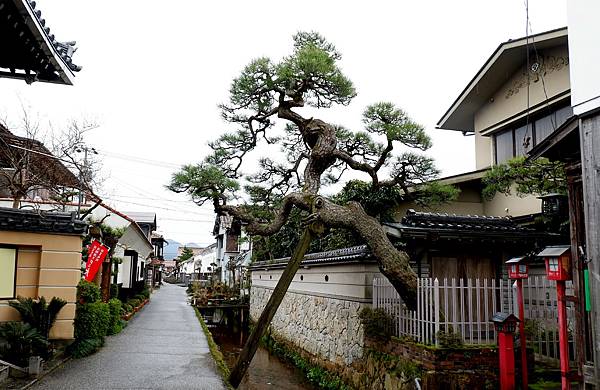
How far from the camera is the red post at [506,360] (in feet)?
28.5

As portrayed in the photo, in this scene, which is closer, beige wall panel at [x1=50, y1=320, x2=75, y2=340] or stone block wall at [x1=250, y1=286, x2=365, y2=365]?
beige wall panel at [x1=50, y1=320, x2=75, y2=340]

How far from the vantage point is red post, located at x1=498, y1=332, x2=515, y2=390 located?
28.5 ft

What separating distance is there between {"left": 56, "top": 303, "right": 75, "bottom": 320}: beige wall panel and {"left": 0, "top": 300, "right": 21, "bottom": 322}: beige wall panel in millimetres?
1029

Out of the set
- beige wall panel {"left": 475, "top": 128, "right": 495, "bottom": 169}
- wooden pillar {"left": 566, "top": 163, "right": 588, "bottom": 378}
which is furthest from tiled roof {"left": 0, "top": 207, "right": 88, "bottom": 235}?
beige wall panel {"left": 475, "top": 128, "right": 495, "bottom": 169}

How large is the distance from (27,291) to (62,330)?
127cm

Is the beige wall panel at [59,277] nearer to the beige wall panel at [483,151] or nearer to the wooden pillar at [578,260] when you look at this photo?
the wooden pillar at [578,260]

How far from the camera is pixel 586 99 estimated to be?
20.7 feet

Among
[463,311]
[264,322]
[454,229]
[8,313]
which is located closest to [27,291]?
[8,313]

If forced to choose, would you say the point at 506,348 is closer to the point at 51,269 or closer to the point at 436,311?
the point at 436,311

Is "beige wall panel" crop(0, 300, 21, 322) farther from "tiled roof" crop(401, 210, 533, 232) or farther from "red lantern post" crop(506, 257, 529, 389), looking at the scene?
"red lantern post" crop(506, 257, 529, 389)

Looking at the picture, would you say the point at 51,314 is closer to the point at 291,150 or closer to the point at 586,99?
the point at 291,150

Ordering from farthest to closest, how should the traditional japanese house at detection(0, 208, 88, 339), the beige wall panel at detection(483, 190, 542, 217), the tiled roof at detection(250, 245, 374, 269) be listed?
the beige wall panel at detection(483, 190, 542, 217) < the tiled roof at detection(250, 245, 374, 269) < the traditional japanese house at detection(0, 208, 88, 339)

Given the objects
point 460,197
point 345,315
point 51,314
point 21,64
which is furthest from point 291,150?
point 21,64

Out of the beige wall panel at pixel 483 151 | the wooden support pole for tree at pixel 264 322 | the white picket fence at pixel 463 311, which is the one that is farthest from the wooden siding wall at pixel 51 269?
the beige wall panel at pixel 483 151
